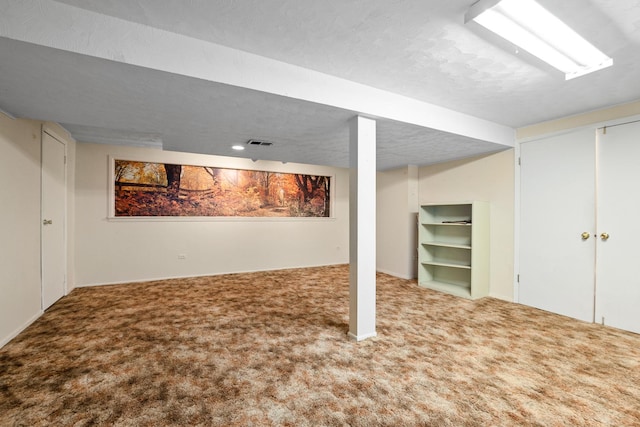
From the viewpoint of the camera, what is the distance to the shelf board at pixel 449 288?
4.13m

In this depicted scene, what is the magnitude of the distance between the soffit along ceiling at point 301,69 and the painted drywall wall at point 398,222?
198cm

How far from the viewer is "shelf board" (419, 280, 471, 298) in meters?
4.13

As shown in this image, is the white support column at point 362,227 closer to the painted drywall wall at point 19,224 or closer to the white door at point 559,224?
the white door at point 559,224

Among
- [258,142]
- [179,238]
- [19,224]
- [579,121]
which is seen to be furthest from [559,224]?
[19,224]

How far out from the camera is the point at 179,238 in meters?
5.12

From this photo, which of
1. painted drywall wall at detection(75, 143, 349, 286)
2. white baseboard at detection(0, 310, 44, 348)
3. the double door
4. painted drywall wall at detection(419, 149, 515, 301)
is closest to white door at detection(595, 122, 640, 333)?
the double door

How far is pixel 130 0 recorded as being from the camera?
1.53 meters

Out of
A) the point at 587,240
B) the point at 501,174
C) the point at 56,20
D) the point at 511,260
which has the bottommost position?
the point at 511,260

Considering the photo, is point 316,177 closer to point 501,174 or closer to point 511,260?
point 501,174

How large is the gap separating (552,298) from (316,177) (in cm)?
466

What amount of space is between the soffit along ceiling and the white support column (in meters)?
0.23

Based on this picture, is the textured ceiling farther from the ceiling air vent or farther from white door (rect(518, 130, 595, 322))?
the ceiling air vent

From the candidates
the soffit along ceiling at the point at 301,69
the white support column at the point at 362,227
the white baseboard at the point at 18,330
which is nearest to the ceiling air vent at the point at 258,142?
the soffit along ceiling at the point at 301,69

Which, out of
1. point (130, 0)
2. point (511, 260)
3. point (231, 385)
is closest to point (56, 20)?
point (130, 0)
